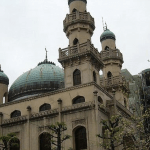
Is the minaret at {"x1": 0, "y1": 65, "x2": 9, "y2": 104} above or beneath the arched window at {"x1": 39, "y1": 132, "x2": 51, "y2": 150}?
above

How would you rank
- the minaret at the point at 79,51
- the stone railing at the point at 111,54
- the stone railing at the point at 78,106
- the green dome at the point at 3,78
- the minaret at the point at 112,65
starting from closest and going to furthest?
the stone railing at the point at 78,106, the minaret at the point at 79,51, the minaret at the point at 112,65, the green dome at the point at 3,78, the stone railing at the point at 111,54

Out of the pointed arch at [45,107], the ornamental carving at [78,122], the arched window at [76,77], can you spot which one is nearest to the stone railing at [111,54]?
the arched window at [76,77]

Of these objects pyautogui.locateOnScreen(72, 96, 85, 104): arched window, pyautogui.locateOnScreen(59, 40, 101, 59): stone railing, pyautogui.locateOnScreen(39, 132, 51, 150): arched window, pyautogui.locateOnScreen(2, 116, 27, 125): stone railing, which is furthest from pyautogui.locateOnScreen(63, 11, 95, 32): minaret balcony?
pyautogui.locateOnScreen(39, 132, 51, 150): arched window

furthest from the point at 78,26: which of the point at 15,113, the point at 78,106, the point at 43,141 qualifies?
the point at 43,141

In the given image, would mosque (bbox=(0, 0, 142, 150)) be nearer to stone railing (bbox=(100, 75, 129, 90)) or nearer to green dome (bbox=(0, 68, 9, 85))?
stone railing (bbox=(100, 75, 129, 90))

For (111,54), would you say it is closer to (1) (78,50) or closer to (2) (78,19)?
(2) (78,19)

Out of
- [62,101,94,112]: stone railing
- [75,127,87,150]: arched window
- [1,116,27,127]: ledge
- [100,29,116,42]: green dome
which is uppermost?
[100,29,116,42]: green dome

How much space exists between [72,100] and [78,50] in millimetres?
6207

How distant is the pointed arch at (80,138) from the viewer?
31927 mm

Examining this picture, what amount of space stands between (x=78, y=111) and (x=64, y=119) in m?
1.81

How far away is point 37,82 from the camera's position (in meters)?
43.1

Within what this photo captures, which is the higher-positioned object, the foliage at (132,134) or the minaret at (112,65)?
the minaret at (112,65)

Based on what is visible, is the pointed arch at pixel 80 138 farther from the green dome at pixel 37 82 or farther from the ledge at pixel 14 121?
the green dome at pixel 37 82

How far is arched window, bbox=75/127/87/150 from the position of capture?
1256 inches
